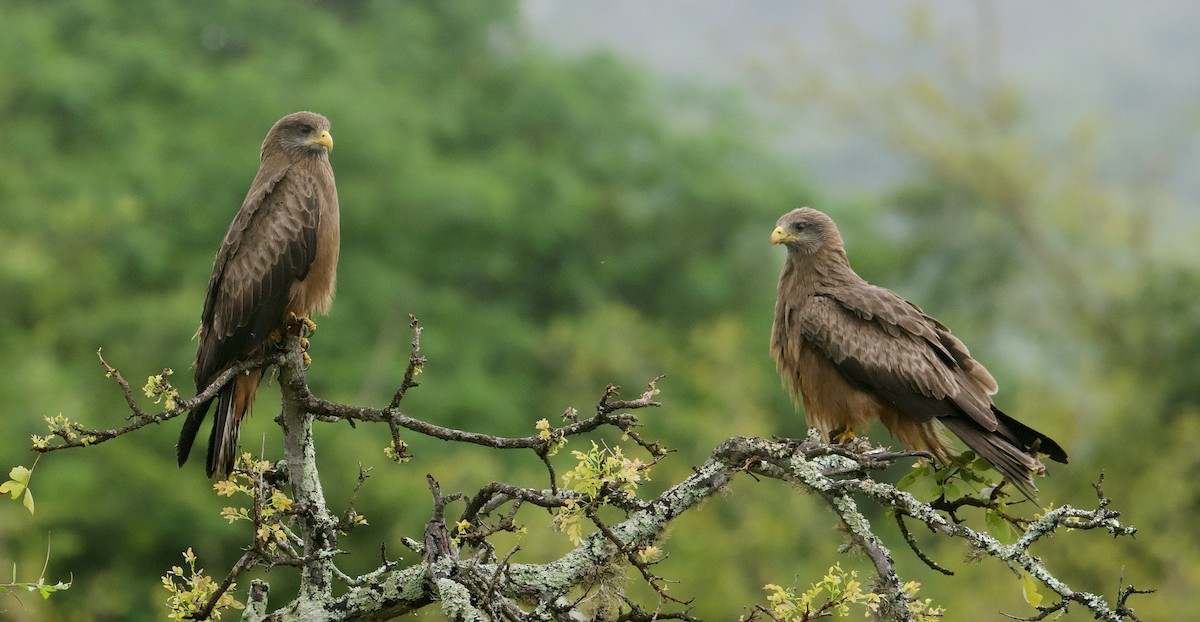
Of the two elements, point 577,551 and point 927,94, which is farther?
point 927,94

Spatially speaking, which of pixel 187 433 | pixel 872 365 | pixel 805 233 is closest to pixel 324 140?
pixel 187 433

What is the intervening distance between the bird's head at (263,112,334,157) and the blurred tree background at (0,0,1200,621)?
232 inches

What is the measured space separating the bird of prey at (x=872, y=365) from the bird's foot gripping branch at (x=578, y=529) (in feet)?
5.09

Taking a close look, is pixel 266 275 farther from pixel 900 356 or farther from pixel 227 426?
pixel 900 356

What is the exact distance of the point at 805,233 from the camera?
5914 mm

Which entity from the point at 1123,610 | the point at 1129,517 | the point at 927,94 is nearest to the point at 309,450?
the point at 1123,610

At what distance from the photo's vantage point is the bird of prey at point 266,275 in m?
4.92

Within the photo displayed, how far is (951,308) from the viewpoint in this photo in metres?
26.0

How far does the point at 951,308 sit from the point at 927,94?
4281 mm

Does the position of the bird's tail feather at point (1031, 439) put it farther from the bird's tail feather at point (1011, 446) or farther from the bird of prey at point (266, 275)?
the bird of prey at point (266, 275)

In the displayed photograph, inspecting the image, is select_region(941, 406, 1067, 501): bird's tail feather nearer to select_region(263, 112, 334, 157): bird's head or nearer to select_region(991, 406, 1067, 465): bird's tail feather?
select_region(991, 406, 1067, 465): bird's tail feather

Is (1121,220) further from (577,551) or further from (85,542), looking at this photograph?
(577,551)

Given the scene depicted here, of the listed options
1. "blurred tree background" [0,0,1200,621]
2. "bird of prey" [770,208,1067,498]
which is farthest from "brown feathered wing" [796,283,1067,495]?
"blurred tree background" [0,0,1200,621]

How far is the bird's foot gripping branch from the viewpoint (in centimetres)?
305
